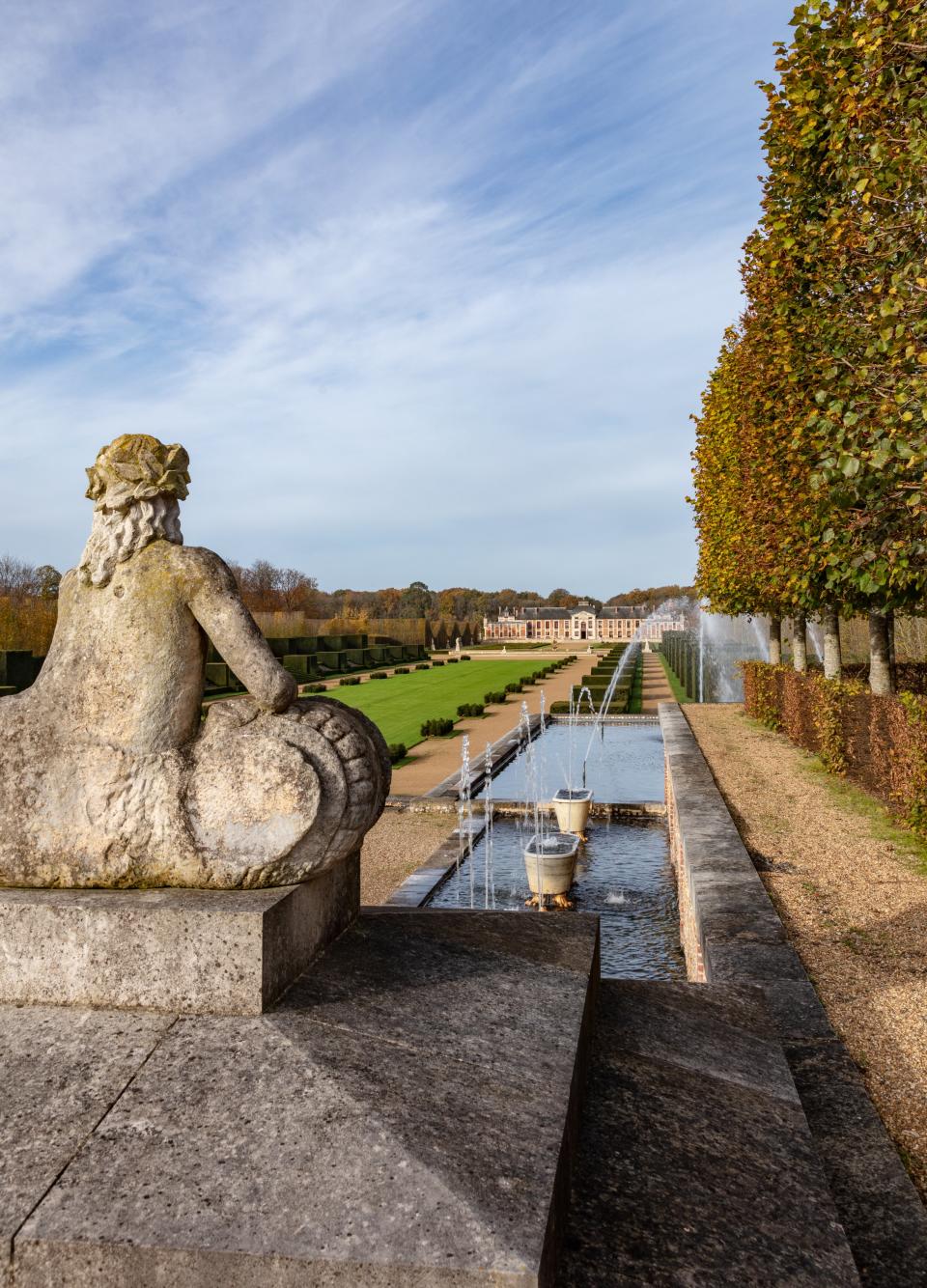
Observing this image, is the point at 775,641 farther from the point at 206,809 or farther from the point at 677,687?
the point at 206,809

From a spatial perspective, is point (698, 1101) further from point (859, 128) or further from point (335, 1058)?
point (859, 128)

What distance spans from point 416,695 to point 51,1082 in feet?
83.9

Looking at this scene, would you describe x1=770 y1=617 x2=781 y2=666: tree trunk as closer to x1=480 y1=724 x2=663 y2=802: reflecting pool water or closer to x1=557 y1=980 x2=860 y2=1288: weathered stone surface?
x1=480 y1=724 x2=663 y2=802: reflecting pool water

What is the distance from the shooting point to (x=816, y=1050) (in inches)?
131

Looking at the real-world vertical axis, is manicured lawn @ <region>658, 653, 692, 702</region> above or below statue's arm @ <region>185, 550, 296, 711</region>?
below

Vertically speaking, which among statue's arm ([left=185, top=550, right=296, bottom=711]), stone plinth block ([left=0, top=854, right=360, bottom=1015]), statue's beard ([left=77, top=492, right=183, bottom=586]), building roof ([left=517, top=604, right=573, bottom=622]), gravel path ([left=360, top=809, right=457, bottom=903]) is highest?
building roof ([left=517, top=604, right=573, bottom=622])

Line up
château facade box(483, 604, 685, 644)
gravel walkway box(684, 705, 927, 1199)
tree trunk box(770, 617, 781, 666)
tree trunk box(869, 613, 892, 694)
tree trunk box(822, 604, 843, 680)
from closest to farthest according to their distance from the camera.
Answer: gravel walkway box(684, 705, 927, 1199) → tree trunk box(869, 613, 892, 694) → tree trunk box(822, 604, 843, 680) → tree trunk box(770, 617, 781, 666) → château facade box(483, 604, 685, 644)

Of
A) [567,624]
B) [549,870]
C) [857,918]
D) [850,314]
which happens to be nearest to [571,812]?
[549,870]

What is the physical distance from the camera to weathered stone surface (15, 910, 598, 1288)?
163 centimetres

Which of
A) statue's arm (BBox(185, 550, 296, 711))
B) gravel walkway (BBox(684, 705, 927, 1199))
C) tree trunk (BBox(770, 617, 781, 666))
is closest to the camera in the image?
statue's arm (BBox(185, 550, 296, 711))

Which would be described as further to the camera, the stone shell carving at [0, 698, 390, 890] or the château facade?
the château facade

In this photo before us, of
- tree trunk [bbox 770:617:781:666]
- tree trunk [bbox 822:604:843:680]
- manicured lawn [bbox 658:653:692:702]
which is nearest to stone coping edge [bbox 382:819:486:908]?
tree trunk [bbox 822:604:843:680]

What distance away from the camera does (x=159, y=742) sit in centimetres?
265

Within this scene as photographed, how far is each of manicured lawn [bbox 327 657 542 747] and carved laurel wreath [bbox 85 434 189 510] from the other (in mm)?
12783
